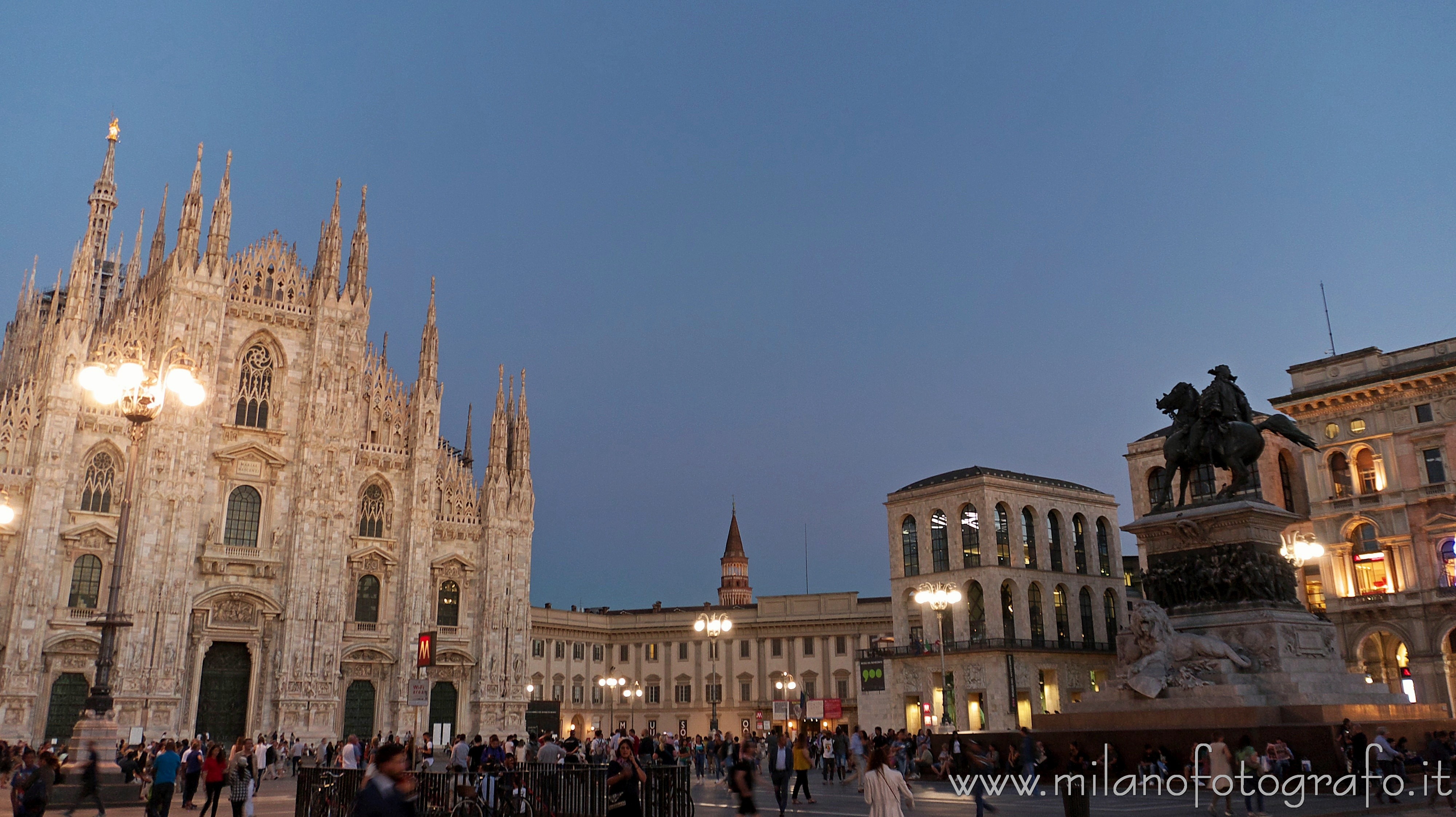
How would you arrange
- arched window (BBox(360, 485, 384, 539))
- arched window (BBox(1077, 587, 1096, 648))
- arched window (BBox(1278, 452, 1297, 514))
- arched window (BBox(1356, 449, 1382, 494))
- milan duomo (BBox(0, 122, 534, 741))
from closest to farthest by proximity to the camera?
milan duomo (BBox(0, 122, 534, 741))
arched window (BBox(1356, 449, 1382, 494))
arched window (BBox(360, 485, 384, 539))
arched window (BBox(1278, 452, 1297, 514))
arched window (BBox(1077, 587, 1096, 648))

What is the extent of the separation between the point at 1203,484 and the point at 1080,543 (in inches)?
1740

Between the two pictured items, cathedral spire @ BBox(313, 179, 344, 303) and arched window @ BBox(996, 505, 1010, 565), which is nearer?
cathedral spire @ BBox(313, 179, 344, 303)

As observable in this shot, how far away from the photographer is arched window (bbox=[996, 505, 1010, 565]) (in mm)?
63219

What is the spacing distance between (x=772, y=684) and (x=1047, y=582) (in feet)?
77.3

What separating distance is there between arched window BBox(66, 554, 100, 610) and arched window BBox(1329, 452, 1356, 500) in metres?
52.1

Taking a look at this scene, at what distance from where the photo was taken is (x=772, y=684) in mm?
78875

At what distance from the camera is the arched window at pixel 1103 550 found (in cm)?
6881

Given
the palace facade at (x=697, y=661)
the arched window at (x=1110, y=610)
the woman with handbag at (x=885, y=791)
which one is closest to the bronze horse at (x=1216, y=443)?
the woman with handbag at (x=885, y=791)

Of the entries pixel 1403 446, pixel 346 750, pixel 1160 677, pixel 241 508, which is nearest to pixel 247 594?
pixel 241 508

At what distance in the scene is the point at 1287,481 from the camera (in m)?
53.3

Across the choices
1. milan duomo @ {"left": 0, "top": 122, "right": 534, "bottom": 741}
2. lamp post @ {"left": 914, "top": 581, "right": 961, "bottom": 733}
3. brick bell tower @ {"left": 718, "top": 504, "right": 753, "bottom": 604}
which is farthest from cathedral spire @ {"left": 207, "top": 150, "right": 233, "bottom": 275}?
brick bell tower @ {"left": 718, "top": 504, "right": 753, "bottom": 604}

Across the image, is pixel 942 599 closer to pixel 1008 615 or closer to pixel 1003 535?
pixel 1008 615

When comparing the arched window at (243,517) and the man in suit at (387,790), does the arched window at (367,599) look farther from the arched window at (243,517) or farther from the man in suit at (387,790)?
the man in suit at (387,790)

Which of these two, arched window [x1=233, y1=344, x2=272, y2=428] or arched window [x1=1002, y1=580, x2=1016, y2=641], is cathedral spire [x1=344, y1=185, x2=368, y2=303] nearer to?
arched window [x1=233, y1=344, x2=272, y2=428]
